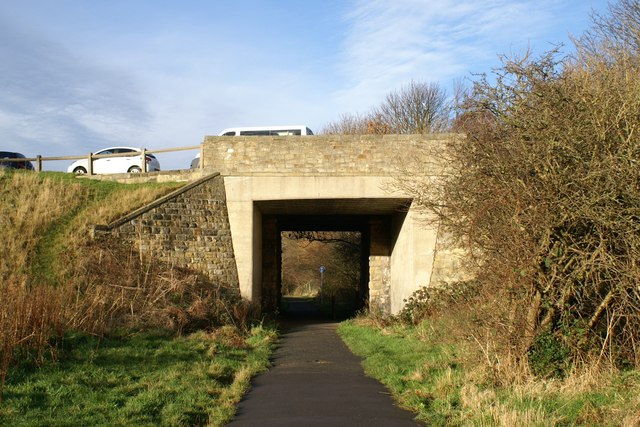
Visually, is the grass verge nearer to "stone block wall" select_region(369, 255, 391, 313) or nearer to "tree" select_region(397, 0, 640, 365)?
"tree" select_region(397, 0, 640, 365)

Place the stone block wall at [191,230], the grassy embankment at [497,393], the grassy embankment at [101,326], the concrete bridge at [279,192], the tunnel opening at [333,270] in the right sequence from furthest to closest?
the tunnel opening at [333,270] < the concrete bridge at [279,192] < the stone block wall at [191,230] < the grassy embankment at [101,326] < the grassy embankment at [497,393]

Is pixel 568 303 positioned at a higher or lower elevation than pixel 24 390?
higher

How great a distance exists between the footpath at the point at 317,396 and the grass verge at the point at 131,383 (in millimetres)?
322

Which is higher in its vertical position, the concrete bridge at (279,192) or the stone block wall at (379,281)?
the concrete bridge at (279,192)

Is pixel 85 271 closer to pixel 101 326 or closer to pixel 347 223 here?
pixel 101 326

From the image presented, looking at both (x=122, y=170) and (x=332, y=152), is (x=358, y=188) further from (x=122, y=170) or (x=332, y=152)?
(x=122, y=170)

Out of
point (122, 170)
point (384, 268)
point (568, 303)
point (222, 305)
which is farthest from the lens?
point (122, 170)

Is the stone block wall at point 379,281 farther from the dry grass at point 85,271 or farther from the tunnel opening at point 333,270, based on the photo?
the dry grass at point 85,271

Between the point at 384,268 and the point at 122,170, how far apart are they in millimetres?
11693

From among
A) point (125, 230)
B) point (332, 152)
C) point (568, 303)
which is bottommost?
point (568, 303)

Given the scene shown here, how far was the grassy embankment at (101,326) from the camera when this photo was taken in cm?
761

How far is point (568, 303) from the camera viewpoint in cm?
872

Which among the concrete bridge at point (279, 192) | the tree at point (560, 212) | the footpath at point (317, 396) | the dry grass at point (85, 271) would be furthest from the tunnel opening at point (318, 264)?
the tree at point (560, 212)

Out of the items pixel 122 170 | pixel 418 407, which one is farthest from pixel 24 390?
pixel 122 170
